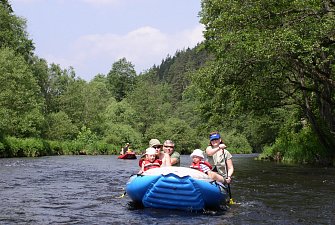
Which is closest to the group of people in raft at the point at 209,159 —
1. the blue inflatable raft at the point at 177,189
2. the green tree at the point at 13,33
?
the blue inflatable raft at the point at 177,189

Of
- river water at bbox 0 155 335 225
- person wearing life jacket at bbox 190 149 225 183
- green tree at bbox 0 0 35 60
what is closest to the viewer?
river water at bbox 0 155 335 225

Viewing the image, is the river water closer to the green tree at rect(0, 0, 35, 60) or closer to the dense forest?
the dense forest

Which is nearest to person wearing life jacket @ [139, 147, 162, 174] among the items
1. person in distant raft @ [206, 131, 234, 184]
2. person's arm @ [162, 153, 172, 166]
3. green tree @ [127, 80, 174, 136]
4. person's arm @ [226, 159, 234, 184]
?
person's arm @ [162, 153, 172, 166]

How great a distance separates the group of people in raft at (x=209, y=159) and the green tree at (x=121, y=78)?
93507 mm

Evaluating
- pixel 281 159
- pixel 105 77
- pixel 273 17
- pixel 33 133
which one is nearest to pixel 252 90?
pixel 273 17

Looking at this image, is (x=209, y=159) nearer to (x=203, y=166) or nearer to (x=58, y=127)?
(x=203, y=166)

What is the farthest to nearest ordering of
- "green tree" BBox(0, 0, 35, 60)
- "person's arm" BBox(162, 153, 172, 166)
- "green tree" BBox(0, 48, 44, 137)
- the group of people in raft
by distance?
"green tree" BBox(0, 0, 35, 60) < "green tree" BBox(0, 48, 44, 137) < "person's arm" BBox(162, 153, 172, 166) < the group of people in raft

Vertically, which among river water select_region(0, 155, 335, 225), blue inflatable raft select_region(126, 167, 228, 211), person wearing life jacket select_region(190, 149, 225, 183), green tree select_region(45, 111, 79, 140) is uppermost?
green tree select_region(45, 111, 79, 140)

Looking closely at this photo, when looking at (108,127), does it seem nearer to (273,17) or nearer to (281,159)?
(281,159)

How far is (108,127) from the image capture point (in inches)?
2586

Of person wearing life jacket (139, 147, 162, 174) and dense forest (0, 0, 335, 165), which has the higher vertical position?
dense forest (0, 0, 335, 165)

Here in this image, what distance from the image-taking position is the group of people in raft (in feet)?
32.2

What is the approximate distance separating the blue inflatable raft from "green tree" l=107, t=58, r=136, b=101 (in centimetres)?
9490

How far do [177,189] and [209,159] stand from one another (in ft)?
6.92
